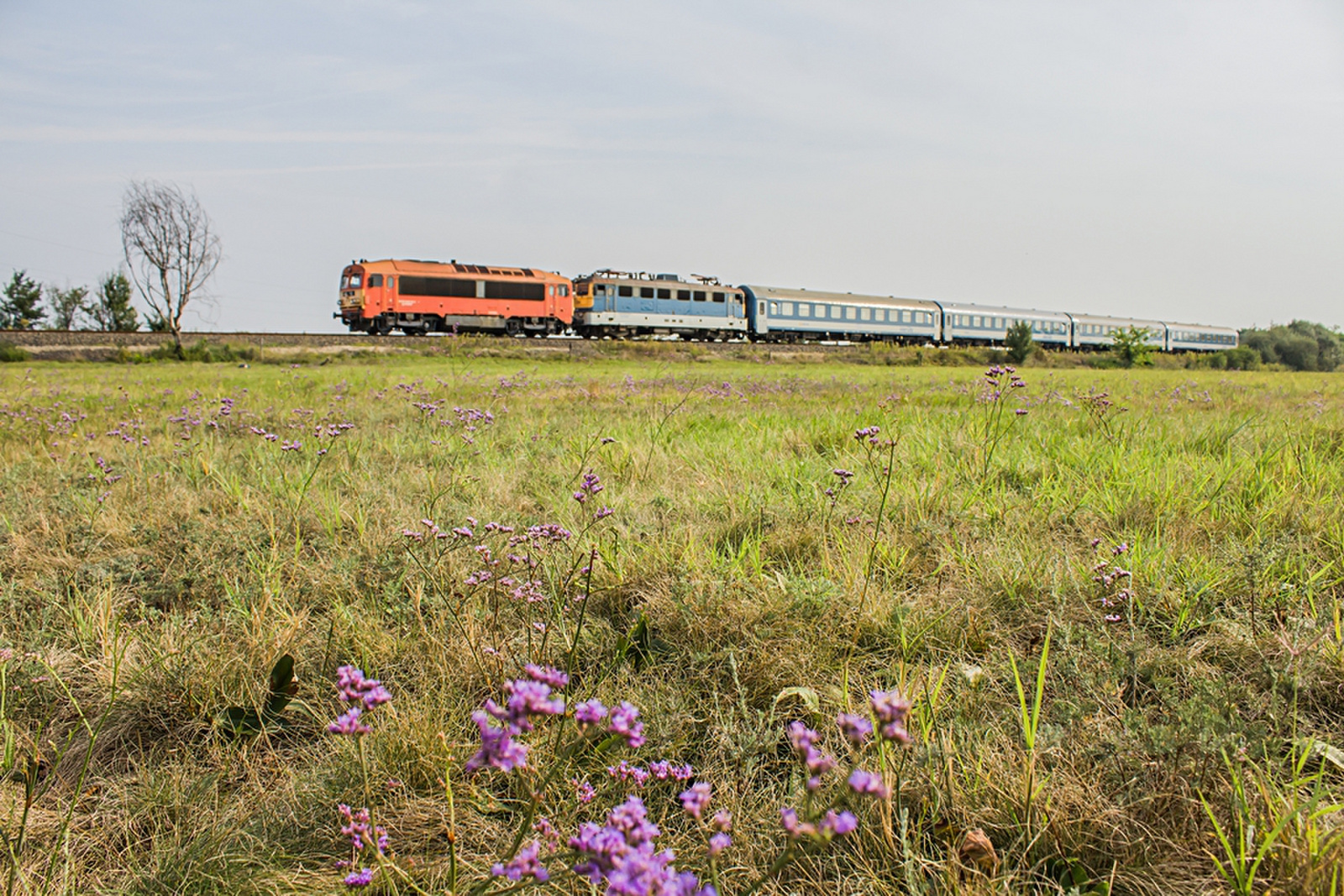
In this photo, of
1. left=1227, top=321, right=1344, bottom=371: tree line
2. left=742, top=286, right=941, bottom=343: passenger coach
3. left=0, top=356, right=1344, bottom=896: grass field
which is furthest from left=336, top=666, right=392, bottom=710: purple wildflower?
left=1227, top=321, right=1344, bottom=371: tree line

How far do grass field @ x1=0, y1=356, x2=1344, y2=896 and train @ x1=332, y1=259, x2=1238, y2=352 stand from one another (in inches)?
1171

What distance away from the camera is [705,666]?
2.01 metres

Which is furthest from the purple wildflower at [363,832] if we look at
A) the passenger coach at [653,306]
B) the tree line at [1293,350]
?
the tree line at [1293,350]

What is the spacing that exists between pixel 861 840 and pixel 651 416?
5.28m

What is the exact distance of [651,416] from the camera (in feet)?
21.4

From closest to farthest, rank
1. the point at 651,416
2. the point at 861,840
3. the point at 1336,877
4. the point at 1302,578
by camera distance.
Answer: the point at 1336,877
the point at 861,840
the point at 1302,578
the point at 651,416

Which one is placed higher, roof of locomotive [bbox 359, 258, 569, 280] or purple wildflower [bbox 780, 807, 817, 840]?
roof of locomotive [bbox 359, 258, 569, 280]

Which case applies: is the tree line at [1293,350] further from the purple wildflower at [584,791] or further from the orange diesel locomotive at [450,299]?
the purple wildflower at [584,791]

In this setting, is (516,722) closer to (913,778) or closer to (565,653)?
(913,778)

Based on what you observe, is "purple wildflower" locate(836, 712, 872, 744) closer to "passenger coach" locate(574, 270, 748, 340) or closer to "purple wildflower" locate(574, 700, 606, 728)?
"purple wildflower" locate(574, 700, 606, 728)

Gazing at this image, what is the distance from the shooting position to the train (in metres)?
31.5

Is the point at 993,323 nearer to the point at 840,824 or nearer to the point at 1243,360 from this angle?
the point at 1243,360

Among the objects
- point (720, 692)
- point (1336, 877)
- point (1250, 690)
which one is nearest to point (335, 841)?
point (720, 692)

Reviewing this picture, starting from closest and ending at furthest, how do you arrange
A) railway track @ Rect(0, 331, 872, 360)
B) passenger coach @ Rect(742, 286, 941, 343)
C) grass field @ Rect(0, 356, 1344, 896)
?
grass field @ Rect(0, 356, 1344, 896), railway track @ Rect(0, 331, 872, 360), passenger coach @ Rect(742, 286, 941, 343)
